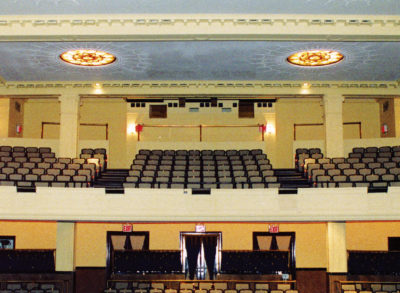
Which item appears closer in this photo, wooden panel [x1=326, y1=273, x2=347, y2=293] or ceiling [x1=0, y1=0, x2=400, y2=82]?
ceiling [x1=0, y1=0, x2=400, y2=82]

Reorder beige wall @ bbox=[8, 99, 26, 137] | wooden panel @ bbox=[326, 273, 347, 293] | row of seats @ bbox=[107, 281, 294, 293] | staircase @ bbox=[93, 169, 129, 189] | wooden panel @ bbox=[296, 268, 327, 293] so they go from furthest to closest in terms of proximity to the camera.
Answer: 1. beige wall @ bbox=[8, 99, 26, 137]
2. wooden panel @ bbox=[296, 268, 327, 293]
3. staircase @ bbox=[93, 169, 129, 189]
4. row of seats @ bbox=[107, 281, 294, 293]
5. wooden panel @ bbox=[326, 273, 347, 293]

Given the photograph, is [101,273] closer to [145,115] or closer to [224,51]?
[145,115]

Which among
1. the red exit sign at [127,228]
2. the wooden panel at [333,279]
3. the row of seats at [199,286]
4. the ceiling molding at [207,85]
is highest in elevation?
the ceiling molding at [207,85]

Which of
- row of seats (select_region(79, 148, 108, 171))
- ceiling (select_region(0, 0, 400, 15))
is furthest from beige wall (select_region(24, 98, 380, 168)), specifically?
ceiling (select_region(0, 0, 400, 15))

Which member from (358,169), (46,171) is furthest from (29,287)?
(358,169)

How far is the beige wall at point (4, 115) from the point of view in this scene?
1938 cm

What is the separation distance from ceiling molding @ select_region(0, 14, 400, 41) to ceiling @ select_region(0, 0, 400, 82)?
0.58 ft

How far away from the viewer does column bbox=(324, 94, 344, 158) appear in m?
16.9

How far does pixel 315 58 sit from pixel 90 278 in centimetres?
957

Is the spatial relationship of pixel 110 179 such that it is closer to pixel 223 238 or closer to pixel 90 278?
pixel 90 278

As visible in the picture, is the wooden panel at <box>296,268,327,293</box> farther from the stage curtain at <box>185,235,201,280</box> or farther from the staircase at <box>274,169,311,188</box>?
the stage curtain at <box>185,235,201,280</box>

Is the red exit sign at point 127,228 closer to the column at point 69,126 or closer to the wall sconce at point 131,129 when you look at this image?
the column at point 69,126

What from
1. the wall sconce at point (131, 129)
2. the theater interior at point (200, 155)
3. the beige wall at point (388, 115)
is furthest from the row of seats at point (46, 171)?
the beige wall at point (388, 115)

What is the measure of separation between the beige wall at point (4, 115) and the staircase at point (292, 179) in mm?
9725
